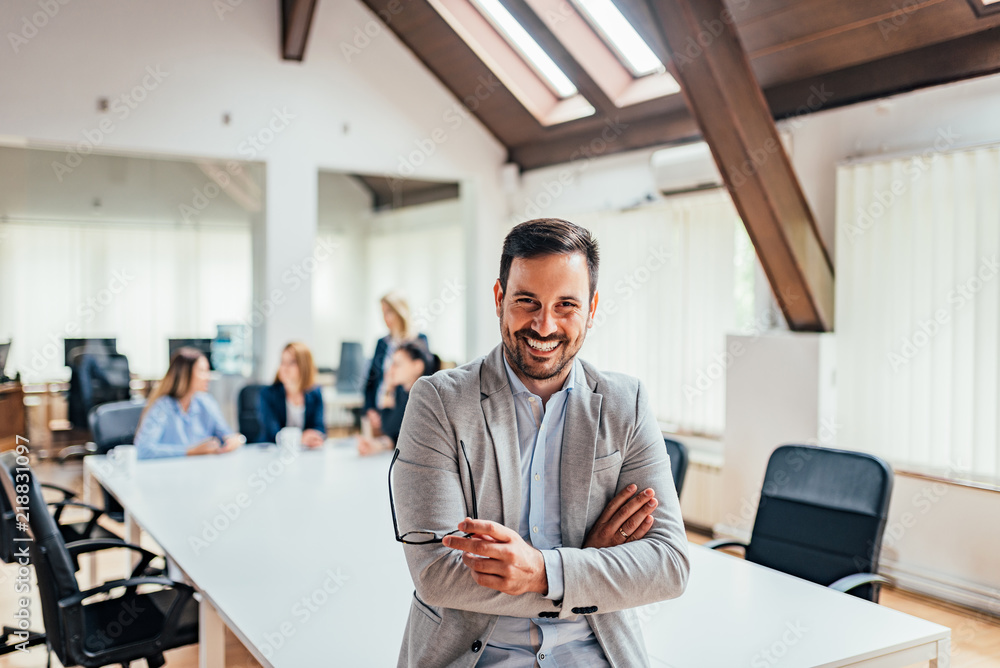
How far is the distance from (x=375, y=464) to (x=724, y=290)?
104 inches

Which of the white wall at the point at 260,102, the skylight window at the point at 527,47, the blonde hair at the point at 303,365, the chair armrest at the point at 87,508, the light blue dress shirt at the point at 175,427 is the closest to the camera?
the chair armrest at the point at 87,508

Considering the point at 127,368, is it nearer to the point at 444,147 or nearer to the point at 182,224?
the point at 182,224

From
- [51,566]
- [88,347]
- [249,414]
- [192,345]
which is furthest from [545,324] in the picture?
[88,347]

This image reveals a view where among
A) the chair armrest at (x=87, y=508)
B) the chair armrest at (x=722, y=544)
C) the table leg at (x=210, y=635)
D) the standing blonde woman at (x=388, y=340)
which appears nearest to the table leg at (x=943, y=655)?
the chair armrest at (x=722, y=544)

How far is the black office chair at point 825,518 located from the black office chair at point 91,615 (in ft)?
6.01

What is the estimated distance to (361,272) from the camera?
7188 millimetres

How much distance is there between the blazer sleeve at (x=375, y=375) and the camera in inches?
229

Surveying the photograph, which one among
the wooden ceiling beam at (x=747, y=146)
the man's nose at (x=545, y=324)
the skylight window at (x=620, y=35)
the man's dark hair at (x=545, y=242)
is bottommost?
the man's nose at (x=545, y=324)

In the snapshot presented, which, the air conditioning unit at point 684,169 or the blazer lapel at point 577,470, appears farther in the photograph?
the air conditioning unit at point 684,169

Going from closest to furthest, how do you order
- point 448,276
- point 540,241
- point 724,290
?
point 540,241 → point 724,290 → point 448,276

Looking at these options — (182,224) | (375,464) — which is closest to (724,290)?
(375,464)

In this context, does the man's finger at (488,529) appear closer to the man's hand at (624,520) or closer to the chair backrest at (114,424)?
the man's hand at (624,520)

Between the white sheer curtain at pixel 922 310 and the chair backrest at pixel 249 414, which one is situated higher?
the white sheer curtain at pixel 922 310

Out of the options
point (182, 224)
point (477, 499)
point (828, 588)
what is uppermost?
point (182, 224)
